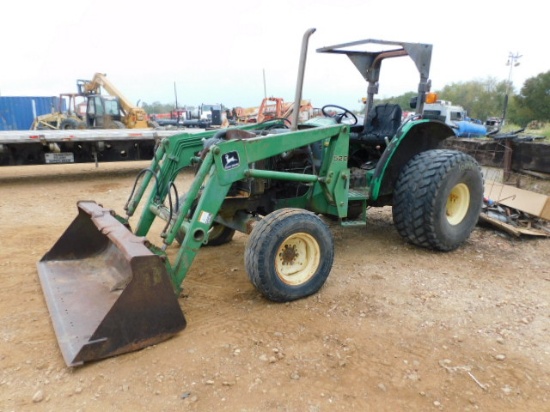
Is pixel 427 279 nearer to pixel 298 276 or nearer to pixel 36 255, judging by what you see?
pixel 298 276

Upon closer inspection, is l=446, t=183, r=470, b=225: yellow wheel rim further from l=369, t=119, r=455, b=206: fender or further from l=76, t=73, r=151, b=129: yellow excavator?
l=76, t=73, r=151, b=129: yellow excavator

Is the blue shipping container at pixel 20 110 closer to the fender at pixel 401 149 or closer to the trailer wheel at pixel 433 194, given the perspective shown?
the fender at pixel 401 149

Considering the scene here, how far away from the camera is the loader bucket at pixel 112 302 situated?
2.59 meters

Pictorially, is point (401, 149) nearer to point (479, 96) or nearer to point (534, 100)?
point (534, 100)

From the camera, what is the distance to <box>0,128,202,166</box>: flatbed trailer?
27.9ft

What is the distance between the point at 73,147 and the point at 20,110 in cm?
→ 1559

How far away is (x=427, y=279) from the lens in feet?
13.0

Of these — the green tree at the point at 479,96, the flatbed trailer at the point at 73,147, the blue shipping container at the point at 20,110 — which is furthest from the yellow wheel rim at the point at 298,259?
the green tree at the point at 479,96

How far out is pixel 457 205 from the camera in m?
4.84

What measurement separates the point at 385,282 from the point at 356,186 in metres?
1.16

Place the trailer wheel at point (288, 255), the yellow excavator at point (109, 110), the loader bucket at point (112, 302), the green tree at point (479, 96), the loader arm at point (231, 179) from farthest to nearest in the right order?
the green tree at point (479, 96) → the yellow excavator at point (109, 110) → the trailer wheel at point (288, 255) → the loader arm at point (231, 179) → the loader bucket at point (112, 302)

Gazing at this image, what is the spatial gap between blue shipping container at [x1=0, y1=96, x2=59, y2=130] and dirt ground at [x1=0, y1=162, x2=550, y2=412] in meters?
20.1

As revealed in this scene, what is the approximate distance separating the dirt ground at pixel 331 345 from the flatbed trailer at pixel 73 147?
472cm

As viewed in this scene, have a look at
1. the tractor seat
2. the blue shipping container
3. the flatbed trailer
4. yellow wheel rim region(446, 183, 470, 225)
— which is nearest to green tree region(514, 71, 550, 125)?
the flatbed trailer
